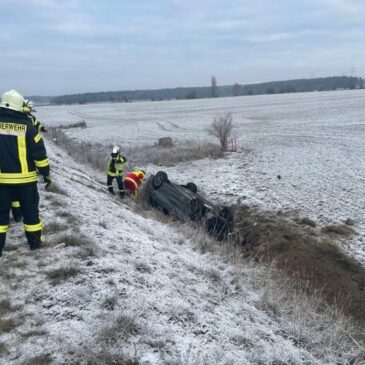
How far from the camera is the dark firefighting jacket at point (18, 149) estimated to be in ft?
17.9

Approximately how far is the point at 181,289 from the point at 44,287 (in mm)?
1755

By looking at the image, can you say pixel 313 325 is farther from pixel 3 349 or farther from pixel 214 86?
pixel 214 86

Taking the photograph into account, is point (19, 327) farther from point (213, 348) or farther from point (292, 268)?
point (292, 268)

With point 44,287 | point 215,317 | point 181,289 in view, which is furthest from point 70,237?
point 215,317

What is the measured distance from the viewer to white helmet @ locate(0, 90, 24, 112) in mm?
5355

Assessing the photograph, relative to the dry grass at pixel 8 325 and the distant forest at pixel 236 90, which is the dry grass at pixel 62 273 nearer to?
the dry grass at pixel 8 325

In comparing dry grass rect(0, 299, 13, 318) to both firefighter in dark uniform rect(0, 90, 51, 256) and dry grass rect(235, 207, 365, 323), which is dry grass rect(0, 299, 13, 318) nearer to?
firefighter in dark uniform rect(0, 90, 51, 256)

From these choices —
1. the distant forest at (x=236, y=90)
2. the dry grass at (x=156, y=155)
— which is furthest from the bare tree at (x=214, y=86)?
the dry grass at (x=156, y=155)

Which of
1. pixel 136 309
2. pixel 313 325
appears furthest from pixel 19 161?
pixel 313 325

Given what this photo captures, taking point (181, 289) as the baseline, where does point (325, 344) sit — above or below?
below

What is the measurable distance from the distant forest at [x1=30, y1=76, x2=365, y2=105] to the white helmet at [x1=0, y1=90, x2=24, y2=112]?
477 ft

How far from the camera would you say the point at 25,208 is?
578 centimetres

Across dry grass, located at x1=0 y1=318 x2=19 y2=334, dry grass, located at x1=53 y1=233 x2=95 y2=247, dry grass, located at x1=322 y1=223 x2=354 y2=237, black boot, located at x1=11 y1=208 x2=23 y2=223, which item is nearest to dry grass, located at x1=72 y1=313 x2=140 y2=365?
dry grass, located at x1=0 y1=318 x2=19 y2=334

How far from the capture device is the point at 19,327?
4242 millimetres
